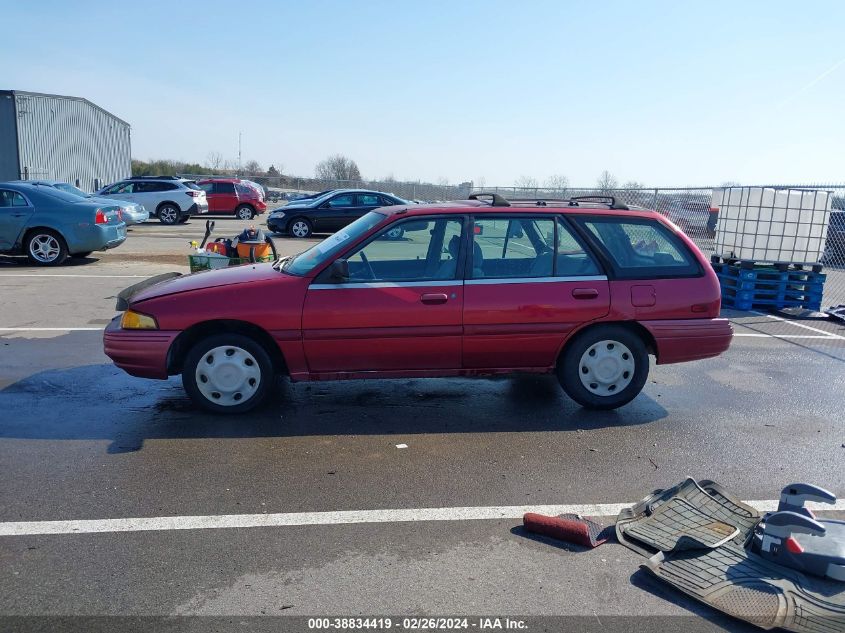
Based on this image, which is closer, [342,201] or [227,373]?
[227,373]

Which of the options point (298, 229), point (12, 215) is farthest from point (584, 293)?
point (298, 229)

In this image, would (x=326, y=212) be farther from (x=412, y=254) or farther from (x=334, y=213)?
(x=412, y=254)

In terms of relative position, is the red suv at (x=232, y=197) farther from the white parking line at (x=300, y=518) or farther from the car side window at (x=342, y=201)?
the white parking line at (x=300, y=518)

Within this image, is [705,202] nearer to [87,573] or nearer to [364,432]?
[364,432]

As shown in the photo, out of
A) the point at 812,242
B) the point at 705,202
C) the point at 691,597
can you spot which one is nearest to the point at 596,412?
the point at 691,597

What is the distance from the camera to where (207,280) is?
5.47 metres

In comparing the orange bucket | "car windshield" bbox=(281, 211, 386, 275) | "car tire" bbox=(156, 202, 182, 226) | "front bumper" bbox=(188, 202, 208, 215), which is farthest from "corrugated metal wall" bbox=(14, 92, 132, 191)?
"car windshield" bbox=(281, 211, 386, 275)

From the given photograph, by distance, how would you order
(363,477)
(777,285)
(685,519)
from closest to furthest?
(685,519) → (363,477) → (777,285)

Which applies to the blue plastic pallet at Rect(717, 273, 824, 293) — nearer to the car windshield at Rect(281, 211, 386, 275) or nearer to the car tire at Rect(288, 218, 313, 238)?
the car windshield at Rect(281, 211, 386, 275)

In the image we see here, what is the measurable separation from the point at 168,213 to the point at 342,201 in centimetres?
742

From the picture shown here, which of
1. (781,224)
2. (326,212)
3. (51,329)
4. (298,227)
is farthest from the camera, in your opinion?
(326,212)

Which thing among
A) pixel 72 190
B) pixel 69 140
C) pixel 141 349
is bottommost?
pixel 141 349

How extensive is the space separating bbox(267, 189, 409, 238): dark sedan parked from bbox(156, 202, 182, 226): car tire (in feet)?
17.2

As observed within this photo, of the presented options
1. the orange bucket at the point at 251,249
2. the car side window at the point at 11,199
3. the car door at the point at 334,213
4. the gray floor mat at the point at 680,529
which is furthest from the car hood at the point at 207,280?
the car door at the point at 334,213
